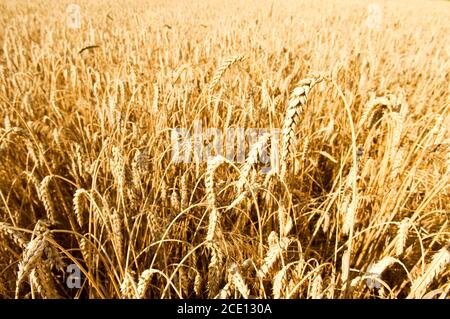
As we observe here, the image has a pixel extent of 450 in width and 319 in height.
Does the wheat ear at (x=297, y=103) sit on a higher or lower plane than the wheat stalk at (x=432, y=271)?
higher

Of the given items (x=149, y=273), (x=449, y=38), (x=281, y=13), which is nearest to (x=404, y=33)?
(x=449, y=38)

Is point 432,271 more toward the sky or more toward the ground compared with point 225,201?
more toward the sky

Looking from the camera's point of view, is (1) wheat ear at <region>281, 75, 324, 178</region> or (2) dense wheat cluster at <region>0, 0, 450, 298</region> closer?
(1) wheat ear at <region>281, 75, 324, 178</region>

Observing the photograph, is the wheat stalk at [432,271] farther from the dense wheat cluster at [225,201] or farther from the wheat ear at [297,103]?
the wheat ear at [297,103]
